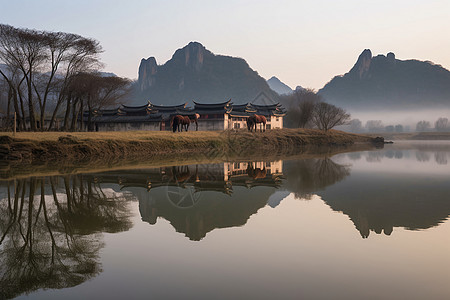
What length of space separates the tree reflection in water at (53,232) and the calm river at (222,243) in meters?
0.03

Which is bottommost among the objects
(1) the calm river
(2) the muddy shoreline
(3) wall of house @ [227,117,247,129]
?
(1) the calm river

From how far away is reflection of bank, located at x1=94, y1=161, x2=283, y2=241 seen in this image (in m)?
9.63

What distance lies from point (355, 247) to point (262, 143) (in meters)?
46.3

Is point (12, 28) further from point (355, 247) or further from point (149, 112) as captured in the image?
point (355, 247)

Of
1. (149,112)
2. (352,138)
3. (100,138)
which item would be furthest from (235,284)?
(352,138)

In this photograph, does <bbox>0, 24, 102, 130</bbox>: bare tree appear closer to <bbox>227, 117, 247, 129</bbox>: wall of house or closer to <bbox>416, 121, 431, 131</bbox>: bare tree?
<bbox>227, 117, 247, 129</bbox>: wall of house

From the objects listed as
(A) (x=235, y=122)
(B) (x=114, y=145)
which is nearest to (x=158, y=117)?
(A) (x=235, y=122)

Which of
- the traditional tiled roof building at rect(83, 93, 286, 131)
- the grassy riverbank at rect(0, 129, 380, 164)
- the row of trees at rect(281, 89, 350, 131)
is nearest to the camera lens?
the grassy riverbank at rect(0, 129, 380, 164)

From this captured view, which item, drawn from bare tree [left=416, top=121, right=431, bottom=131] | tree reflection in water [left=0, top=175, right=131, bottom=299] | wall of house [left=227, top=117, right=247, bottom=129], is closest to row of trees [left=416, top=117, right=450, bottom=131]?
bare tree [left=416, top=121, right=431, bottom=131]

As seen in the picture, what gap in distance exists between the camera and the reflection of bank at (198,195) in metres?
9.63

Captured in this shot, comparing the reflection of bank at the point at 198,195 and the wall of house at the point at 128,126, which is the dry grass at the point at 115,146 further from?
the wall of house at the point at 128,126

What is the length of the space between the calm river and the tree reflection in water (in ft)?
0.10

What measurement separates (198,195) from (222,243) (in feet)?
19.4

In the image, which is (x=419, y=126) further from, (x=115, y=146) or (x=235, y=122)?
(x=115, y=146)
